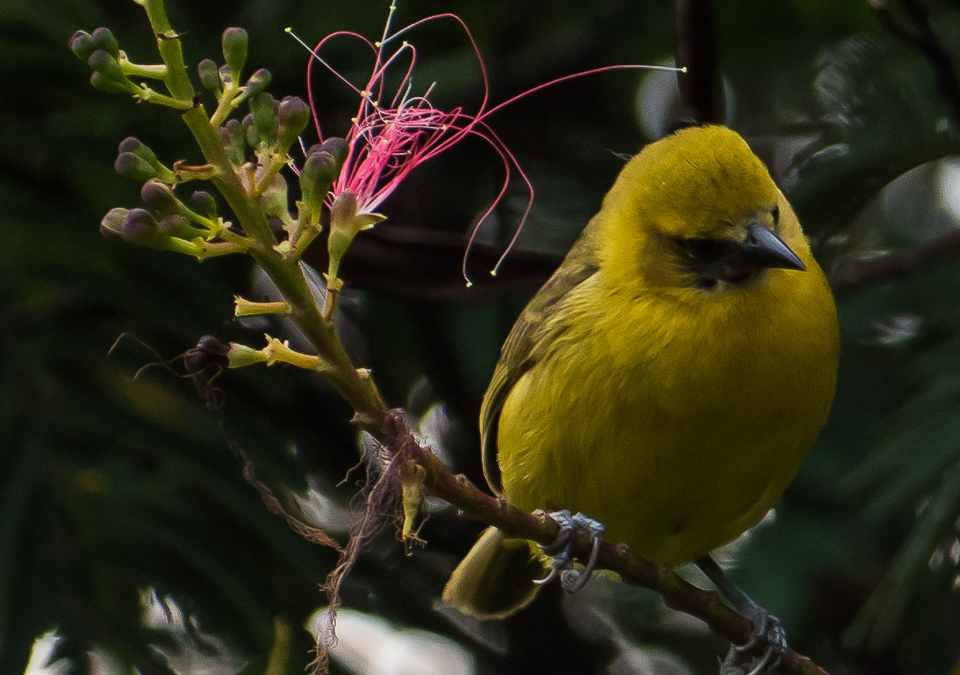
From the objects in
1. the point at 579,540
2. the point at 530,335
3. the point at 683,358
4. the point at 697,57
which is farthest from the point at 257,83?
the point at 530,335

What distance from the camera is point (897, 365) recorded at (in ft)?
11.1

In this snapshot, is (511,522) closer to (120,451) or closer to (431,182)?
(120,451)

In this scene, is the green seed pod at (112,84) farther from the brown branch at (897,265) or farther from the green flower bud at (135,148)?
the brown branch at (897,265)

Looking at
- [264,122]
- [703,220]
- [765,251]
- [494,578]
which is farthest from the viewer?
[494,578]

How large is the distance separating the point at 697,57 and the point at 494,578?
62.1 inches

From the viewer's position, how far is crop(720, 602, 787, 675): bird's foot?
9.32 feet

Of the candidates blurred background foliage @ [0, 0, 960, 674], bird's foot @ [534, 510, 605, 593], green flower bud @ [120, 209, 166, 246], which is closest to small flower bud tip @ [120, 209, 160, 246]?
green flower bud @ [120, 209, 166, 246]

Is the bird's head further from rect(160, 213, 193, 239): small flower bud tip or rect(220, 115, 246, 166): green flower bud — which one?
rect(160, 213, 193, 239): small flower bud tip

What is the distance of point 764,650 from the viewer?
9.55 ft

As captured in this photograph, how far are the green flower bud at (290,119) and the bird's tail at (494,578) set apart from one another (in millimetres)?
2124

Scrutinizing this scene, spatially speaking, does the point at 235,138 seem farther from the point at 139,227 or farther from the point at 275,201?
the point at 139,227

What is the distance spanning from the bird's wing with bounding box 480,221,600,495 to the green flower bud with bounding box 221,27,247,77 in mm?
1513

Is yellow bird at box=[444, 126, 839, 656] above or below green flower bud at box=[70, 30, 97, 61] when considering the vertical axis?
below

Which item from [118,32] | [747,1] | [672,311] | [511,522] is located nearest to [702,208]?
[672,311]
